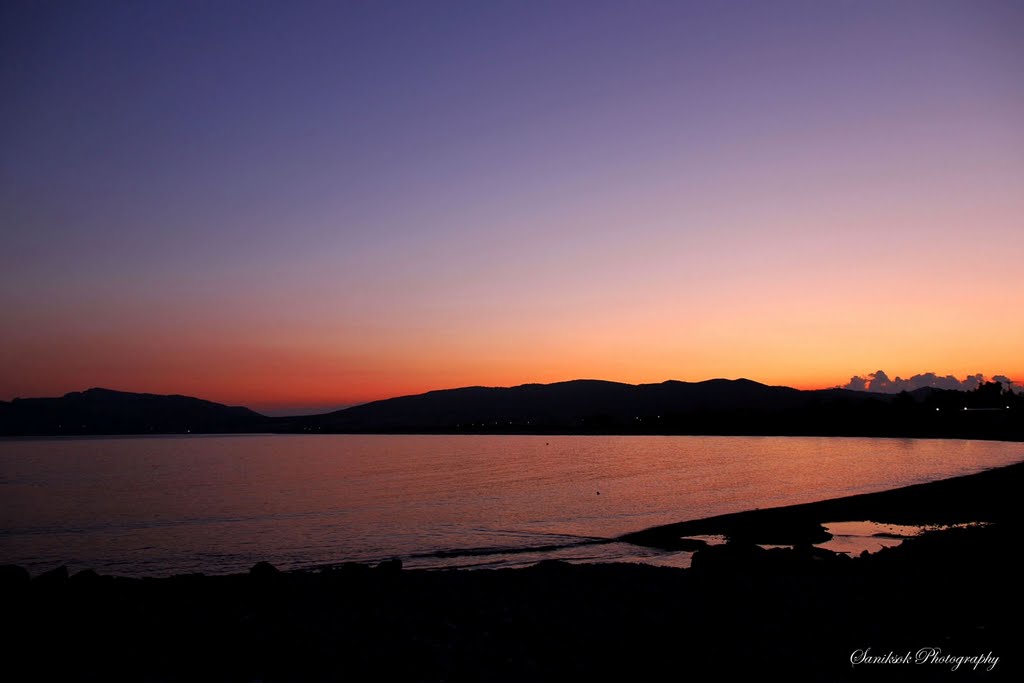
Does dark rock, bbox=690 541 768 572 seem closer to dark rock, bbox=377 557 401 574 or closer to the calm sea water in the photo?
the calm sea water

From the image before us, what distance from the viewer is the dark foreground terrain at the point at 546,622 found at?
45.4 ft

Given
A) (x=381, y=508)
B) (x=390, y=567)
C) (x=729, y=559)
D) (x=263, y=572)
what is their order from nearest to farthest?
(x=263, y=572), (x=729, y=559), (x=390, y=567), (x=381, y=508)

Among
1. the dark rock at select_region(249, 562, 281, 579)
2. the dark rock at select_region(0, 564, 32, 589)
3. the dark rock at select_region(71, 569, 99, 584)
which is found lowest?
the dark rock at select_region(249, 562, 281, 579)

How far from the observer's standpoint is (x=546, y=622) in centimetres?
1717

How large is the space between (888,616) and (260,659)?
15.1 meters

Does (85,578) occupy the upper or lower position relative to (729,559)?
upper

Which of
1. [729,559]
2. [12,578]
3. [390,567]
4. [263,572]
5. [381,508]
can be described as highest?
[12,578]

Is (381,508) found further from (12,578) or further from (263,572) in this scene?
(12,578)

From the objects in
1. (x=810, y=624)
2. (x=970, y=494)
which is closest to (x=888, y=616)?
(x=810, y=624)

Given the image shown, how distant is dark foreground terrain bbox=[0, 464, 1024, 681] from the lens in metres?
13.8

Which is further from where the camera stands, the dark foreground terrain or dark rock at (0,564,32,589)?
dark rock at (0,564,32,589)

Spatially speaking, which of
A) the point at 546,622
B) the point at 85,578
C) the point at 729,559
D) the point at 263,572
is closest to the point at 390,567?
the point at 263,572

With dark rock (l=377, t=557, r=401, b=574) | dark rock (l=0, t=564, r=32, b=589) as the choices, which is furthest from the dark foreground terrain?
dark rock (l=377, t=557, r=401, b=574)

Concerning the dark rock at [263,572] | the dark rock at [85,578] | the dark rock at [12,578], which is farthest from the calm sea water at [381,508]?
the dark rock at [12,578]
